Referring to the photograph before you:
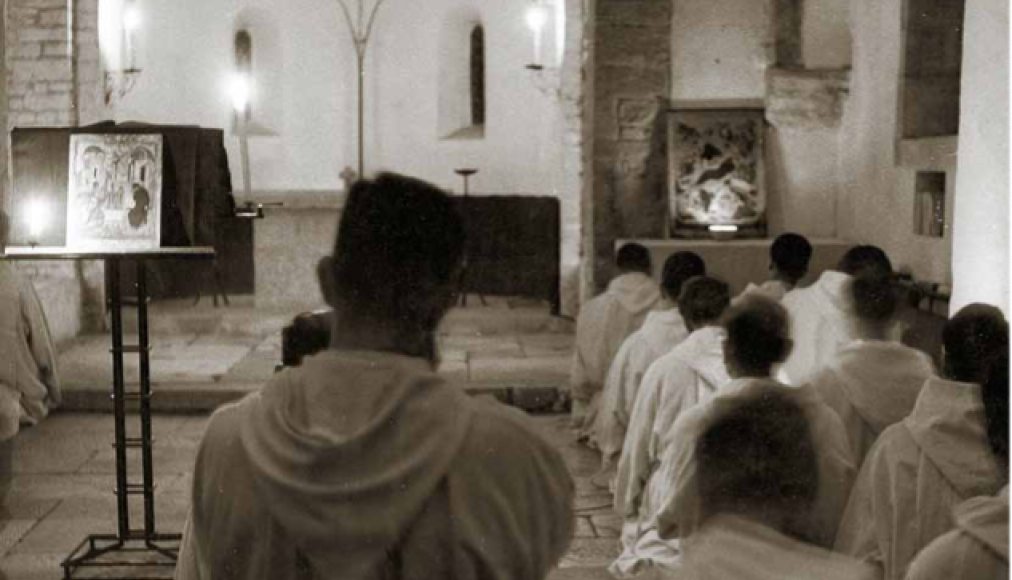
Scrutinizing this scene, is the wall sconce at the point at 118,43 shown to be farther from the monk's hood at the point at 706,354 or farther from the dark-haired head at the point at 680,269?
the monk's hood at the point at 706,354

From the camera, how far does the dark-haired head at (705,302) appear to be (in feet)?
17.9

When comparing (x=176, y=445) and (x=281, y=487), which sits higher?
(x=281, y=487)

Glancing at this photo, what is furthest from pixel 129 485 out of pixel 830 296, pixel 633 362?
pixel 830 296

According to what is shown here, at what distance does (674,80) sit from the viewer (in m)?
10.2

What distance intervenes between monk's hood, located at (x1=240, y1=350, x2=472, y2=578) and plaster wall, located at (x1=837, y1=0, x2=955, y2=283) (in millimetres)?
6355

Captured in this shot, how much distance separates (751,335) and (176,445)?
5.54 m

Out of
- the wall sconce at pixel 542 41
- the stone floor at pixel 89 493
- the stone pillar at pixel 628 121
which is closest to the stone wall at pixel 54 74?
the stone floor at pixel 89 493

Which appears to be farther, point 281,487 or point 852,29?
point 852,29

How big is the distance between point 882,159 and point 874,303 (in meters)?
5.13

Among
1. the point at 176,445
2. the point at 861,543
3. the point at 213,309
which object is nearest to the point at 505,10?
the point at 213,309

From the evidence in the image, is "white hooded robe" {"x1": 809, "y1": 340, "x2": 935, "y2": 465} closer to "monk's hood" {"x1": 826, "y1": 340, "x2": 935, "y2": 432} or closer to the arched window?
"monk's hood" {"x1": 826, "y1": 340, "x2": 935, "y2": 432}

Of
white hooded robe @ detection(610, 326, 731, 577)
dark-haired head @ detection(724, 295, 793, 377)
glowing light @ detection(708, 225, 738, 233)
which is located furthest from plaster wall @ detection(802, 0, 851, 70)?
dark-haired head @ detection(724, 295, 793, 377)

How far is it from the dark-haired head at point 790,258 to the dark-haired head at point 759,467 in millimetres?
4144

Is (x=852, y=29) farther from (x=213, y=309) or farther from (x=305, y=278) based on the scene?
(x=213, y=309)
